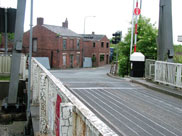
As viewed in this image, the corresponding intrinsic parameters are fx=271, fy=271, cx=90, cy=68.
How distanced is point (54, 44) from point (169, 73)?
39.0m

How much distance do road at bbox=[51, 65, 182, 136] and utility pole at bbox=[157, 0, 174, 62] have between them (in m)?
1.94

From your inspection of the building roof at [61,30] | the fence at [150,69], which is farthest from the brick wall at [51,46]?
the fence at [150,69]

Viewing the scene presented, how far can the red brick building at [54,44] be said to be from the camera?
47625 mm

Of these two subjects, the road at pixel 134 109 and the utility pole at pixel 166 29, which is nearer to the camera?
the road at pixel 134 109

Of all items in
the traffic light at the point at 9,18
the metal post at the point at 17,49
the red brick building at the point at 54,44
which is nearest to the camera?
the metal post at the point at 17,49

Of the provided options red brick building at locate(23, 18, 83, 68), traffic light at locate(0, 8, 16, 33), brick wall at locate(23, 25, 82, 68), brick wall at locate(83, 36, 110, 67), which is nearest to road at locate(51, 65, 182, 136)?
traffic light at locate(0, 8, 16, 33)

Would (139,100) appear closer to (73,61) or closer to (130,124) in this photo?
(130,124)

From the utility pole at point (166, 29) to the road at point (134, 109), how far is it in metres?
1.94

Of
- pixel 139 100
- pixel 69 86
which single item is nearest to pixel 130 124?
pixel 139 100

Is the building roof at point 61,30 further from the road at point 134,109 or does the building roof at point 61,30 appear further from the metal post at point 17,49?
the road at point 134,109

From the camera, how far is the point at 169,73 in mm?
10055

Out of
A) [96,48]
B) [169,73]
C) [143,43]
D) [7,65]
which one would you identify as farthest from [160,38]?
[96,48]

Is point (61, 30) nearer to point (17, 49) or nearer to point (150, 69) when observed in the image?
point (17, 49)

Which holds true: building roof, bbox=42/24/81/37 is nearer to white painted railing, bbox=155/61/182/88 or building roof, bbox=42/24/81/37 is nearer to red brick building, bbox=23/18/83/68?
red brick building, bbox=23/18/83/68
